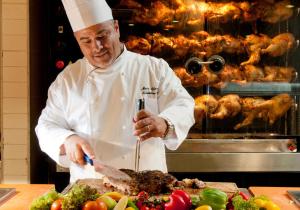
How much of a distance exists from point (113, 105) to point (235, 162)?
97 centimetres

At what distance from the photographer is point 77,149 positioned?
201 centimetres

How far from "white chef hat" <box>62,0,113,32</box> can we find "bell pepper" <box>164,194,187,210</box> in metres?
0.93

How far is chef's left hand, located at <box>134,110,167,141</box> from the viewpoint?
1977 mm

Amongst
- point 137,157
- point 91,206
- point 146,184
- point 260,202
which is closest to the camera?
point 91,206

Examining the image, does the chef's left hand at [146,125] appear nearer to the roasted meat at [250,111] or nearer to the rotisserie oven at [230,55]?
the rotisserie oven at [230,55]

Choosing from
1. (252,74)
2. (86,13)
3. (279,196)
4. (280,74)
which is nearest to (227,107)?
(252,74)

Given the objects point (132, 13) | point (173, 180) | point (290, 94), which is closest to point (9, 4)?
point (132, 13)

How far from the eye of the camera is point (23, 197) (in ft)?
6.51

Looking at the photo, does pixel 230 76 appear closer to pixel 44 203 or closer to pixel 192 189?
pixel 192 189

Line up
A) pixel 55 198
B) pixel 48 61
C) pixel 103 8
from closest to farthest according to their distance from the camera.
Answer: pixel 55 198, pixel 103 8, pixel 48 61

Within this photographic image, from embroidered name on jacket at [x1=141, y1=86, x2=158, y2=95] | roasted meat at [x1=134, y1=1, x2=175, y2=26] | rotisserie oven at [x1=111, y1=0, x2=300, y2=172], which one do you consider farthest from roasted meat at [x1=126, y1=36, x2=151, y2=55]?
embroidered name on jacket at [x1=141, y1=86, x2=158, y2=95]

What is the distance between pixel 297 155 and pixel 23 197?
1665 mm

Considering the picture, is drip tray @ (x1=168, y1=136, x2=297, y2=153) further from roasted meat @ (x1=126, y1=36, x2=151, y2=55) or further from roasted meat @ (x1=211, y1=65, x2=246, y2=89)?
roasted meat @ (x1=126, y1=36, x2=151, y2=55)

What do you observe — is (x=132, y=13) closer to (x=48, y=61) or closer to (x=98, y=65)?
(x=48, y=61)
